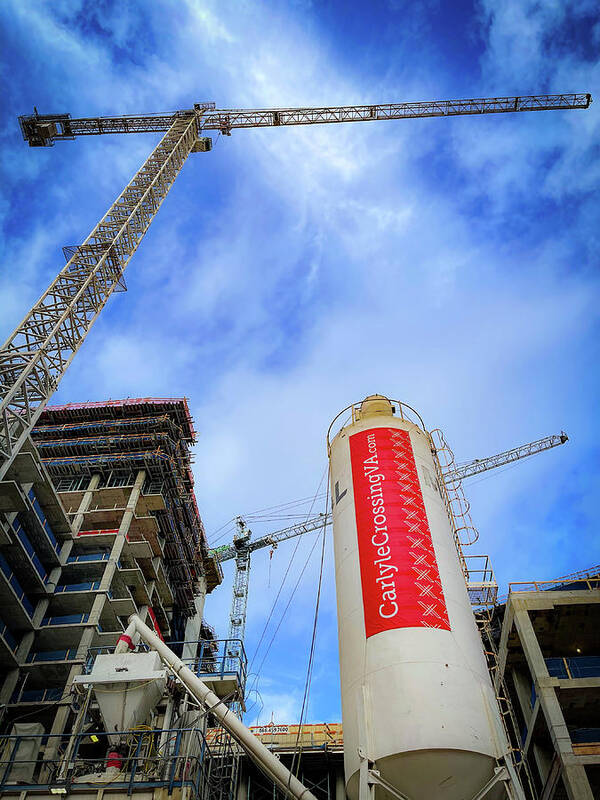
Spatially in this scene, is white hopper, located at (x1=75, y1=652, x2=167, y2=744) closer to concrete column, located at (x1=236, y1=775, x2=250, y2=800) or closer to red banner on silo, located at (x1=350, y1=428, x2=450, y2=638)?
red banner on silo, located at (x1=350, y1=428, x2=450, y2=638)

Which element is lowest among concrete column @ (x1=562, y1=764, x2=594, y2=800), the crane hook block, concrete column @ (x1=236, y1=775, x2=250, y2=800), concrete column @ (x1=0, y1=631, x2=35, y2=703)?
concrete column @ (x1=562, y1=764, x2=594, y2=800)

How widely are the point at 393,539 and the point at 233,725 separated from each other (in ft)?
28.5

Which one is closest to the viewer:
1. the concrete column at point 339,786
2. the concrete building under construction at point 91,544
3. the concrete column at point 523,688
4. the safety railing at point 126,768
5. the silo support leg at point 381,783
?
the silo support leg at point 381,783

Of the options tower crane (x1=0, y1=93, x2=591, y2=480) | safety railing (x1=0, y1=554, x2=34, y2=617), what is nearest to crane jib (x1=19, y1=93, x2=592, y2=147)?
tower crane (x1=0, y1=93, x2=591, y2=480)

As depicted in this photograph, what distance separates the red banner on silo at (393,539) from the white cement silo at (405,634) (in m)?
0.03

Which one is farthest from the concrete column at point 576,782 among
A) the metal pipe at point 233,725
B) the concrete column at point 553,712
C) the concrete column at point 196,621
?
the concrete column at point 196,621

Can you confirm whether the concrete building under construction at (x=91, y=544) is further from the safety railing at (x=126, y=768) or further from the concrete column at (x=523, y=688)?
the concrete column at (x=523, y=688)

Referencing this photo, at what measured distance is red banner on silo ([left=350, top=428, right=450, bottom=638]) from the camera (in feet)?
55.8

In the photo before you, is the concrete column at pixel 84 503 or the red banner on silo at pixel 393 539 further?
the concrete column at pixel 84 503

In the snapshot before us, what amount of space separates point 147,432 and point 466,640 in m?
45.2

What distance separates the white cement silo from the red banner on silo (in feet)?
0.10

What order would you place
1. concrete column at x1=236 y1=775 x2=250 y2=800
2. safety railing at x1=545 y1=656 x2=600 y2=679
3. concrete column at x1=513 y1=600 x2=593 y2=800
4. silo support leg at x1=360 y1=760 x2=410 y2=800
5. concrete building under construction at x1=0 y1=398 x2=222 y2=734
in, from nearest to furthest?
silo support leg at x1=360 y1=760 x2=410 y2=800 → concrete column at x1=513 y1=600 x2=593 y2=800 → concrete column at x1=236 y1=775 x2=250 y2=800 → safety railing at x1=545 y1=656 x2=600 y2=679 → concrete building under construction at x1=0 y1=398 x2=222 y2=734

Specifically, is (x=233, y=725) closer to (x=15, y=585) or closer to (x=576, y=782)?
(x=576, y=782)

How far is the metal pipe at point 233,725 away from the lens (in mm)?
18406
